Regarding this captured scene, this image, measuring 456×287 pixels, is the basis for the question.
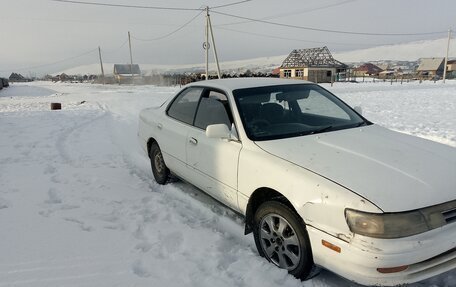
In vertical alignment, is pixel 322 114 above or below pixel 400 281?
above

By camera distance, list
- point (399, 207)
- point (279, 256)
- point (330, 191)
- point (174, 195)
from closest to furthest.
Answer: point (399, 207), point (330, 191), point (279, 256), point (174, 195)

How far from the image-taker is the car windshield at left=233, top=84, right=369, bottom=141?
11.1 feet

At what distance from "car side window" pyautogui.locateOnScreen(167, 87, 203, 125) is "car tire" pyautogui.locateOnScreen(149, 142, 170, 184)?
2.05 feet

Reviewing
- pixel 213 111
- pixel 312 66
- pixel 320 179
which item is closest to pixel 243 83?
pixel 213 111

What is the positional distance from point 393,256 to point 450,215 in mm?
539

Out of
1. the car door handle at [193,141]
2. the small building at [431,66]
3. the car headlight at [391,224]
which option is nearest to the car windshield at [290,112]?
the car door handle at [193,141]

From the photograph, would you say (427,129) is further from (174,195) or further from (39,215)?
(39,215)

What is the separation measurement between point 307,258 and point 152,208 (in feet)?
7.22

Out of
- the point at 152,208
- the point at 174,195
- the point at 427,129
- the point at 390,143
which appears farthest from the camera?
the point at 427,129

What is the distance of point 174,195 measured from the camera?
4602 millimetres

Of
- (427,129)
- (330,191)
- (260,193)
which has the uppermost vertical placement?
(330,191)

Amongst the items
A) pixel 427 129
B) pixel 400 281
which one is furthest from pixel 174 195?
pixel 427 129

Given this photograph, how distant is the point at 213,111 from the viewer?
12.7 feet

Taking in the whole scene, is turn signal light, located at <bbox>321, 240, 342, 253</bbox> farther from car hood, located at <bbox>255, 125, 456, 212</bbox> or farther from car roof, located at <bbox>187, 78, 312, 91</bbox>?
car roof, located at <bbox>187, 78, 312, 91</bbox>
